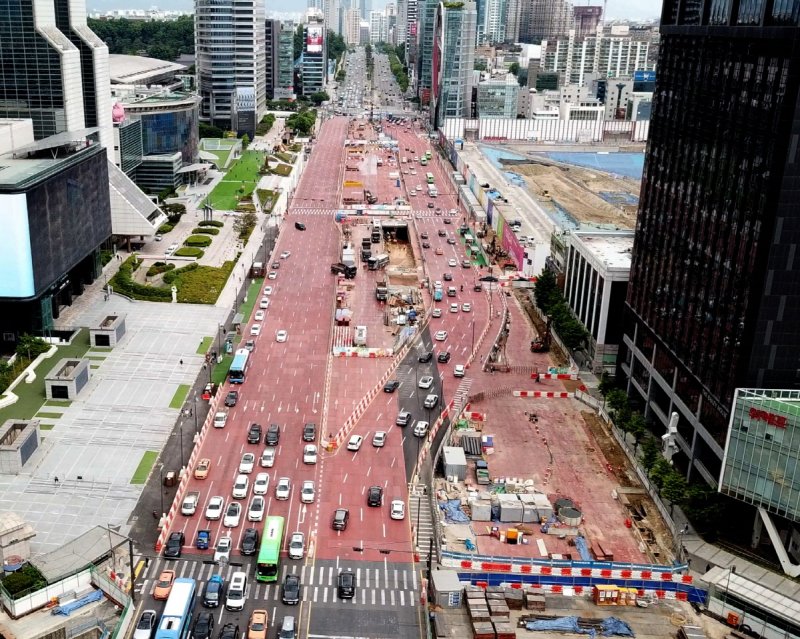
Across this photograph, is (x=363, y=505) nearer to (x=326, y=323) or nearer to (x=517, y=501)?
(x=517, y=501)

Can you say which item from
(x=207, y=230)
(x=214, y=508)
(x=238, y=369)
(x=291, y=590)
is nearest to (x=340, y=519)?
(x=291, y=590)

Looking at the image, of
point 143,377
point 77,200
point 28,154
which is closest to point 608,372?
point 143,377

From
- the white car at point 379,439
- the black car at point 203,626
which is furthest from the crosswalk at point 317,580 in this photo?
the white car at point 379,439

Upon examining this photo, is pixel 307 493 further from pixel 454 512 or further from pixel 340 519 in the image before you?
pixel 454 512

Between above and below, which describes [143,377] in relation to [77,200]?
below

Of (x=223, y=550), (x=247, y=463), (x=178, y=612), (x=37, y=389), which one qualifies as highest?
(x=178, y=612)

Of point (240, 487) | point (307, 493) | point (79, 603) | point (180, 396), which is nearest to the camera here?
point (79, 603)
